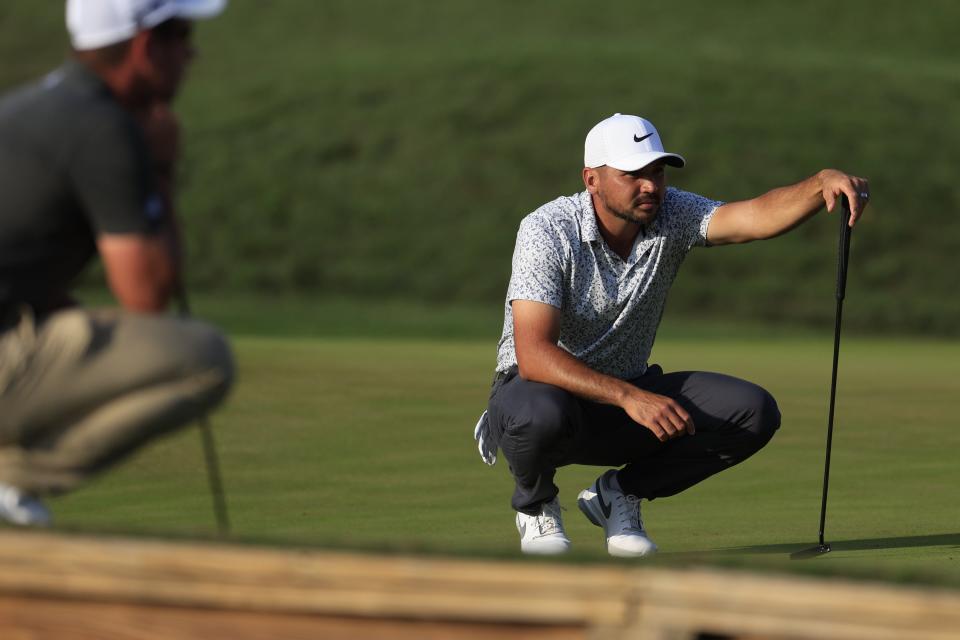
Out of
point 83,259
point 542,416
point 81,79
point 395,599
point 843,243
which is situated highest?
point 81,79

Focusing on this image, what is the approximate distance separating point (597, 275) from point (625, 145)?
43 centimetres

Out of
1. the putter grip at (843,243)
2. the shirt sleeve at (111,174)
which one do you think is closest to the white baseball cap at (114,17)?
the shirt sleeve at (111,174)

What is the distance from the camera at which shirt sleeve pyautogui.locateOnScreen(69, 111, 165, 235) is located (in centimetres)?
306

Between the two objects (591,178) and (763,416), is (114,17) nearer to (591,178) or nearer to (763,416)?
(591,178)

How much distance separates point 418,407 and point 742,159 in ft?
73.9

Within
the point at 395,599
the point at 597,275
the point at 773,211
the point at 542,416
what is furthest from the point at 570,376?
the point at 395,599

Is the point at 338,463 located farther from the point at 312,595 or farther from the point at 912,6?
the point at 912,6

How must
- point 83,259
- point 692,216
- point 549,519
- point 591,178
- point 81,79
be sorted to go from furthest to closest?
1. point 692,216
2. point 591,178
3. point 549,519
4. point 83,259
5. point 81,79

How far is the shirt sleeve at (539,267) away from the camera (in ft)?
16.6

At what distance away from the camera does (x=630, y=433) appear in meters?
5.33

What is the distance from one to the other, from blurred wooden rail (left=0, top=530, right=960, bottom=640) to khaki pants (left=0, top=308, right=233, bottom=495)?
59 centimetres

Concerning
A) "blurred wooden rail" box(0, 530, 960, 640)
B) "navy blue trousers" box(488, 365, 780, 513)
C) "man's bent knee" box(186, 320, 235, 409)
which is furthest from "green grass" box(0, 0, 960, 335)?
"blurred wooden rail" box(0, 530, 960, 640)

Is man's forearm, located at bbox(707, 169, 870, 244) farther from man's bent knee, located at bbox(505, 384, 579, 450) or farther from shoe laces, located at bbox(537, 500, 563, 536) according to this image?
shoe laces, located at bbox(537, 500, 563, 536)

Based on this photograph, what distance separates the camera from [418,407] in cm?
920
